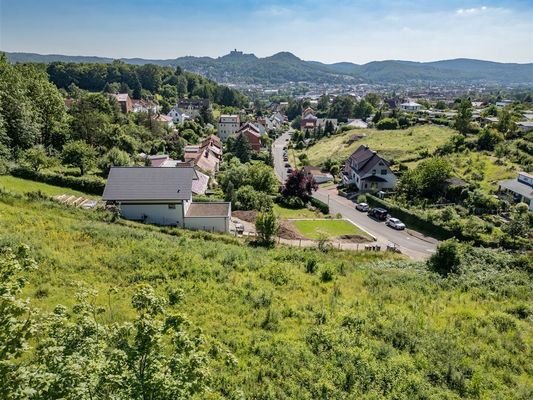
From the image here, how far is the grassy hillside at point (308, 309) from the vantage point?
13195 mm

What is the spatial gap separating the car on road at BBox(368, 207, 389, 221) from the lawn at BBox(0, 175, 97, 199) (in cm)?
3090

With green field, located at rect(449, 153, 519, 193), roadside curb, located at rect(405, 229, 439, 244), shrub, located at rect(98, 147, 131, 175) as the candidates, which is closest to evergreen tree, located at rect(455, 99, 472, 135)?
green field, located at rect(449, 153, 519, 193)

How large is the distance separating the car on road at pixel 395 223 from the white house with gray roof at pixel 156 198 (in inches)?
771

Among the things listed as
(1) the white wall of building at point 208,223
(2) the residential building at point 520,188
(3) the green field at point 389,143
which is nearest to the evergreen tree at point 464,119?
(3) the green field at point 389,143

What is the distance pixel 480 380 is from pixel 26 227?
2366cm

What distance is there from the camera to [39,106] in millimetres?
47281

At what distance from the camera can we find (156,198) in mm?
31484

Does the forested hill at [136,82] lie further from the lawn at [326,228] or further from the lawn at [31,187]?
the lawn at [326,228]

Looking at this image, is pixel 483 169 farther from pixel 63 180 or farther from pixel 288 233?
pixel 63 180

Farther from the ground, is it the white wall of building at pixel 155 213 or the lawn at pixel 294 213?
the white wall of building at pixel 155 213

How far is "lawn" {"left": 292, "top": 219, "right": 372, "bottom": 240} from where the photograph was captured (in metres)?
36.8

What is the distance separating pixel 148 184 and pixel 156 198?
1693 mm

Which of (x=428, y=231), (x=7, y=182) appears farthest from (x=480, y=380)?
(x=7, y=182)

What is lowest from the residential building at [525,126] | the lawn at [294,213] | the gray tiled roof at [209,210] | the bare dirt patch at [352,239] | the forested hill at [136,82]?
the lawn at [294,213]
